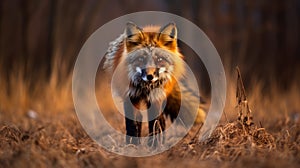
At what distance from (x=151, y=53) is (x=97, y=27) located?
22.0 ft

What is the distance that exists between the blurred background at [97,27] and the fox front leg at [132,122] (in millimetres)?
2787

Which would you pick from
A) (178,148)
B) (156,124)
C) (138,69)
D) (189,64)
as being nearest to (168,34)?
(138,69)

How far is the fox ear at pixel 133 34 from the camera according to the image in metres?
4.63

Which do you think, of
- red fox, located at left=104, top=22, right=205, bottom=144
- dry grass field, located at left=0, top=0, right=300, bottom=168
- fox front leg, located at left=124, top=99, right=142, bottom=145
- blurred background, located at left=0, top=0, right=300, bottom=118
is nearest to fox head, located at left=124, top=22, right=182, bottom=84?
red fox, located at left=104, top=22, right=205, bottom=144

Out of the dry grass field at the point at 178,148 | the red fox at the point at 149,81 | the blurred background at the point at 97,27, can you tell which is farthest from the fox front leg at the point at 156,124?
the blurred background at the point at 97,27

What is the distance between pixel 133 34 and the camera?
466 centimetres

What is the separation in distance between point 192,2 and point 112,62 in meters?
6.22

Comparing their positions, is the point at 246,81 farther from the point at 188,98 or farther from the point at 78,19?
→ the point at 188,98

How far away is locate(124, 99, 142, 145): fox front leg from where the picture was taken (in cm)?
468

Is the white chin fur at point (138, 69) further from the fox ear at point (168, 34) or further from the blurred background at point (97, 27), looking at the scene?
the blurred background at point (97, 27)

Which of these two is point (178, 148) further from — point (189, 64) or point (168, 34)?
point (189, 64)

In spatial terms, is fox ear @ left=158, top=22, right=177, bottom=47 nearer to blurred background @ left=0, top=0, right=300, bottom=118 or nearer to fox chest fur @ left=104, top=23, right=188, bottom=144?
fox chest fur @ left=104, top=23, right=188, bottom=144

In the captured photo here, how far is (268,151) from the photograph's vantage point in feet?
12.6

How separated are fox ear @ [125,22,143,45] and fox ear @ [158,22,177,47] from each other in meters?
0.20
